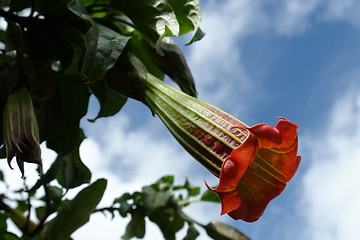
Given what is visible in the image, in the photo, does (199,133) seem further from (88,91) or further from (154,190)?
(154,190)

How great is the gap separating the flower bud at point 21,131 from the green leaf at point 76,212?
16cm

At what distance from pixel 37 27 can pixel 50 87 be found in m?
0.15

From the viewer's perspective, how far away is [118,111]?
3.76 ft

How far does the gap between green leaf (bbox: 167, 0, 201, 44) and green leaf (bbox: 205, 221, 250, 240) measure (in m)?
0.61

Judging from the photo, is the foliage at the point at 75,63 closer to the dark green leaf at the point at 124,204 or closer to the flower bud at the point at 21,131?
the flower bud at the point at 21,131

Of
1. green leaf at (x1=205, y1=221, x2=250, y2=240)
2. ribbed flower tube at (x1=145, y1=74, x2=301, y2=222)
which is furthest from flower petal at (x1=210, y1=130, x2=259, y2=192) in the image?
green leaf at (x1=205, y1=221, x2=250, y2=240)

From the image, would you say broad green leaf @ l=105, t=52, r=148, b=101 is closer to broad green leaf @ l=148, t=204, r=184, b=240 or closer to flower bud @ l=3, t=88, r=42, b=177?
flower bud @ l=3, t=88, r=42, b=177

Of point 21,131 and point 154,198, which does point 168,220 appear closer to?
point 154,198

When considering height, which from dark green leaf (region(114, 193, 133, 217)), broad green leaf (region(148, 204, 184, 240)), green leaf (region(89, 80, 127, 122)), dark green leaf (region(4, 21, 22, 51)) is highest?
green leaf (region(89, 80, 127, 122))

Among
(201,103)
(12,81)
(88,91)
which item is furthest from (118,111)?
(201,103)

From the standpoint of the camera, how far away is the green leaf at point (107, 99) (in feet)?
3.61

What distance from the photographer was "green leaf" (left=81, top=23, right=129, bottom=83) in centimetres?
79

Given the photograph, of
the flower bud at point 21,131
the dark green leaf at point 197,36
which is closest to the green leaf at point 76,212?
the flower bud at point 21,131

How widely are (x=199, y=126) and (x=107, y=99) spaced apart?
15.8 inches
